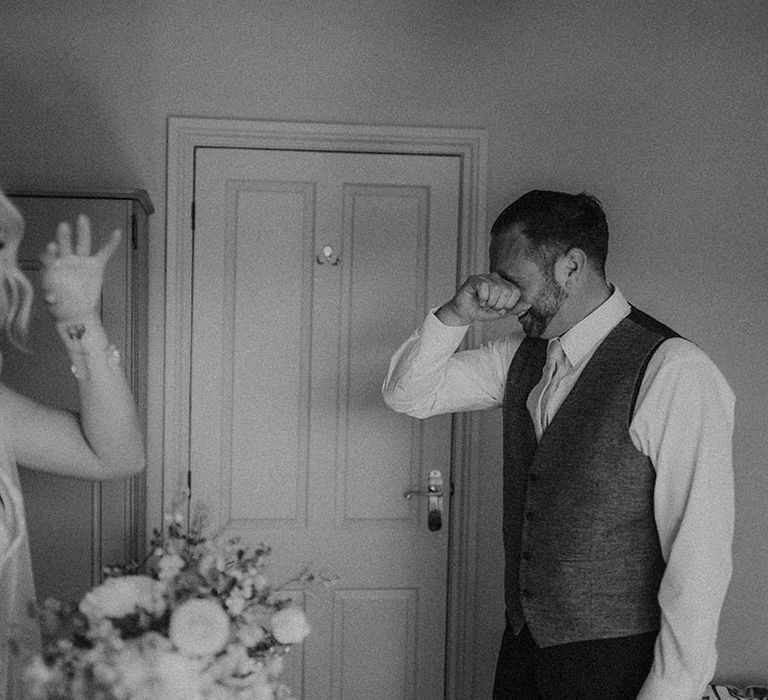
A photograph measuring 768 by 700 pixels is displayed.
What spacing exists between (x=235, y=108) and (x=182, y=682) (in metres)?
2.29

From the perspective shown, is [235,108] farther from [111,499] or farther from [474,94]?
[111,499]

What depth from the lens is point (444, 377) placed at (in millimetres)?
2381

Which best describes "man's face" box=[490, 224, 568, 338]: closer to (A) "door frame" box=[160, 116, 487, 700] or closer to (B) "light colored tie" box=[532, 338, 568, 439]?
(B) "light colored tie" box=[532, 338, 568, 439]

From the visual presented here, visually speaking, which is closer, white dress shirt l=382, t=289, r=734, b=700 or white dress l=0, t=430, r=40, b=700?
white dress l=0, t=430, r=40, b=700

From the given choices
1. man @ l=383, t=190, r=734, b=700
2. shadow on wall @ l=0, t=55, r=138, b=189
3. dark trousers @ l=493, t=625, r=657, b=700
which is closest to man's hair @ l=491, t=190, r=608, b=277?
man @ l=383, t=190, r=734, b=700

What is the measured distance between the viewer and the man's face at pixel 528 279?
2100 mm

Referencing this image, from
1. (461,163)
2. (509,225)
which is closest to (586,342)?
(509,225)

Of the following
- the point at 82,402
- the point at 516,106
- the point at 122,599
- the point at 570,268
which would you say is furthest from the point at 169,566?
the point at 516,106

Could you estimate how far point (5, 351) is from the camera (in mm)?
2453

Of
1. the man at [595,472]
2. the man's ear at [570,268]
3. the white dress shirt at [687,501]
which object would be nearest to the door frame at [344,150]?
the man at [595,472]

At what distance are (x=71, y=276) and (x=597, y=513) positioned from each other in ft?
3.85

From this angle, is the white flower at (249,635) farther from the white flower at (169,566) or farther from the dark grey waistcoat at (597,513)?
the dark grey waistcoat at (597,513)

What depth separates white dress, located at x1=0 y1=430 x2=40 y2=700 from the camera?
1.48 metres

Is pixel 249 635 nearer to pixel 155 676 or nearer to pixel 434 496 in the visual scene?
pixel 155 676
